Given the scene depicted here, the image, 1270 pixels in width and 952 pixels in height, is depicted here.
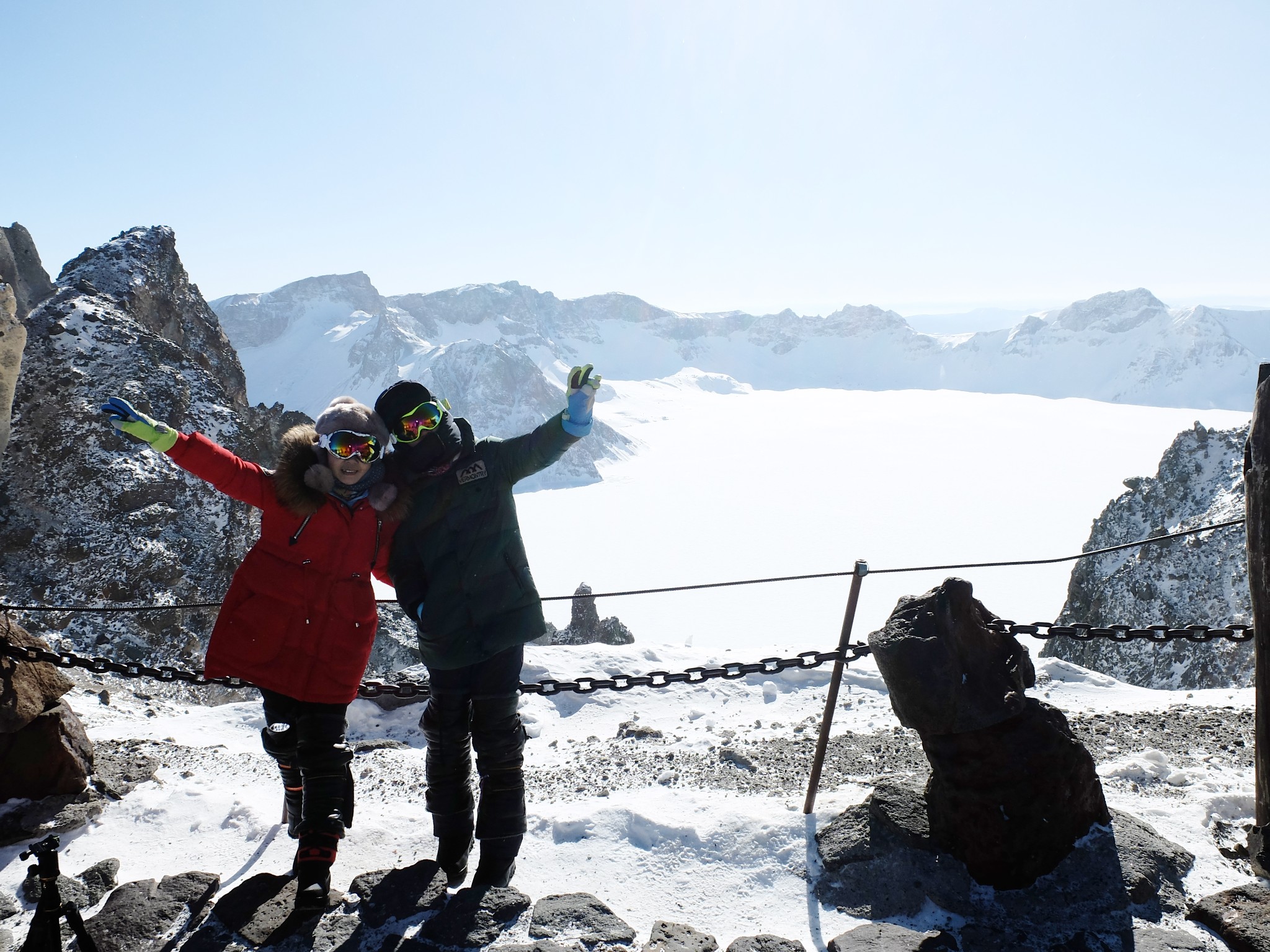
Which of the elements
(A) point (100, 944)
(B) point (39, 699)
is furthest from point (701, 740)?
(B) point (39, 699)

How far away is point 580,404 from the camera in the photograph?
3.08m

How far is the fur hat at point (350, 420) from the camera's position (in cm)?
296

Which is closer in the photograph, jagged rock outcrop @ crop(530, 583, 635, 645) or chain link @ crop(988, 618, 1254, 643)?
chain link @ crop(988, 618, 1254, 643)

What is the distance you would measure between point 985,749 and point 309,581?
9.00 ft

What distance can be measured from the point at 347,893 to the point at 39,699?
2035 millimetres

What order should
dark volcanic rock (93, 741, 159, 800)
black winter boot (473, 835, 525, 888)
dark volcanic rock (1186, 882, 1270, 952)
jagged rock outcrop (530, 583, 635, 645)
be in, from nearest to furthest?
dark volcanic rock (1186, 882, 1270, 952) < black winter boot (473, 835, 525, 888) < dark volcanic rock (93, 741, 159, 800) < jagged rock outcrop (530, 583, 635, 645)

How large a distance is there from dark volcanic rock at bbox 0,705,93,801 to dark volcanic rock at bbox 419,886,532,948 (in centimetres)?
232

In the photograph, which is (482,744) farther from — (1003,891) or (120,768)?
(120,768)

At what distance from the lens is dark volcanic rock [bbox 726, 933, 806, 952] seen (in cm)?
261

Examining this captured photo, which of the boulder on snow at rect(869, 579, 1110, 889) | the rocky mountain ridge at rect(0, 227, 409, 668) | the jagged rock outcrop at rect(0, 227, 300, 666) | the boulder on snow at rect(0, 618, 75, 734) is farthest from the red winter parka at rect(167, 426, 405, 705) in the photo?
the jagged rock outcrop at rect(0, 227, 300, 666)

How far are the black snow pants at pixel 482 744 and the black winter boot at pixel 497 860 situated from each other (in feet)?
0.04

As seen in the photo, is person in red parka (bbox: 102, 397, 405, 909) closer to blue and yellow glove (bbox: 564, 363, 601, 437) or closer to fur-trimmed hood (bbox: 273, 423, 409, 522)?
fur-trimmed hood (bbox: 273, 423, 409, 522)

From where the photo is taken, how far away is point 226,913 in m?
2.87

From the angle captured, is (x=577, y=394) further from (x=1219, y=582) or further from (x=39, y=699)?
(x=1219, y=582)
